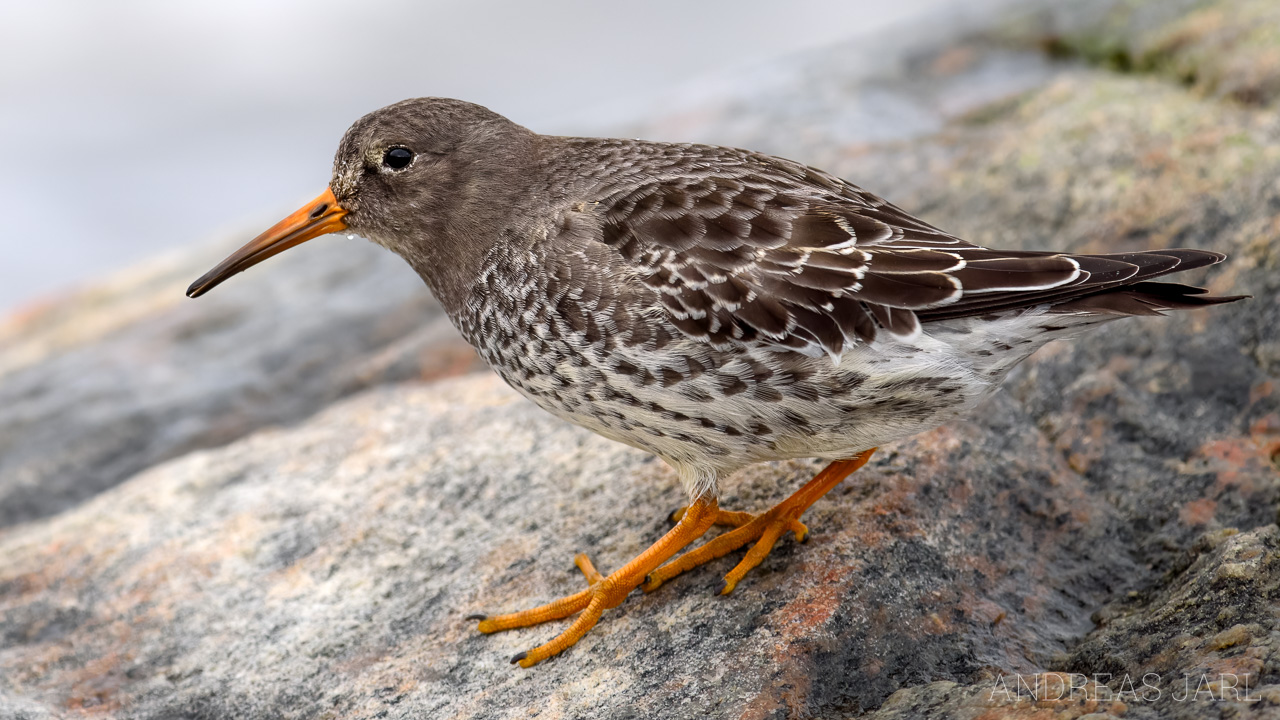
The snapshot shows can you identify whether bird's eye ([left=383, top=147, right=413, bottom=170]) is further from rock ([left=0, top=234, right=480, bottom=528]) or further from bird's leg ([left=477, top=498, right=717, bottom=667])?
rock ([left=0, top=234, right=480, bottom=528])

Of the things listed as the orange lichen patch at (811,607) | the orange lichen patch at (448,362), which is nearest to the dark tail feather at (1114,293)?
the orange lichen patch at (811,607)

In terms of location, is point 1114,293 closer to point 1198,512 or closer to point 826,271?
point 826,271

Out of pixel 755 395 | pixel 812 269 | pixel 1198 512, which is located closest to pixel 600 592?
pixel 755 395

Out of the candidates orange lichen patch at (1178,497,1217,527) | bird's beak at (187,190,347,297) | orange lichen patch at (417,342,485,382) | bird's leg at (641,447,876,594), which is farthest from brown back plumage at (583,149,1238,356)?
orange lichen patch at (417,342,485,382)

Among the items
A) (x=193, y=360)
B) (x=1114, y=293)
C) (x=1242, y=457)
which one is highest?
(x=193, y=360)

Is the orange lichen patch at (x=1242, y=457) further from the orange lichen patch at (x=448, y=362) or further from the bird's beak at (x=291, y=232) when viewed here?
the orange lichen patch at (x=448, y=362)

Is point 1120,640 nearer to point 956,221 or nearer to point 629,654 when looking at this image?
point 629,654

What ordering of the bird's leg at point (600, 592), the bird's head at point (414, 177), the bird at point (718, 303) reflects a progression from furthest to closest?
the bird's head at point (414, 177) → the bird's leg at point (600, 592) → the bird at point (718, 303)
